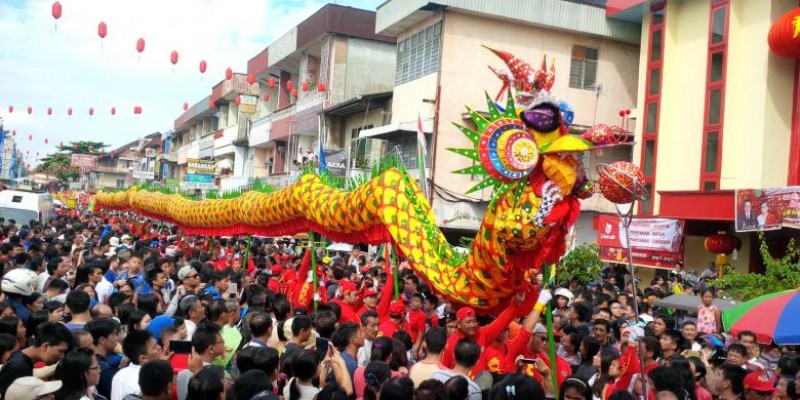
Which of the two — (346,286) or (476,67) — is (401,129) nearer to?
(476,67)

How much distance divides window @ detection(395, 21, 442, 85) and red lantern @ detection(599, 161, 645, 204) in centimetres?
1402

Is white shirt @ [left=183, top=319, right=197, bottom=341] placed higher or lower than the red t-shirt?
higher

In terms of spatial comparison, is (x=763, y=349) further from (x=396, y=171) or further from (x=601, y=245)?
(x=601, y=245)

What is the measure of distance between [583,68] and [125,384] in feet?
59.1

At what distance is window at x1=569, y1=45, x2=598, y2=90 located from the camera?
806 inches

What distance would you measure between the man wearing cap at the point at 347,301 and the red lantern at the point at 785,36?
33.2 ft

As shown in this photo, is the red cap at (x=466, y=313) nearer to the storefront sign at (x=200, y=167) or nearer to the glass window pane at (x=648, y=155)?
the glass window pane at (x=648, y=155)

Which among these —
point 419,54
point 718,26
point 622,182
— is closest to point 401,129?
point 419,54

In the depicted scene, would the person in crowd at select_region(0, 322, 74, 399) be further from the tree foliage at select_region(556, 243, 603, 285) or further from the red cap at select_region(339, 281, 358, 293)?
the tree foliage at select_region(556, 243, 603, 285)

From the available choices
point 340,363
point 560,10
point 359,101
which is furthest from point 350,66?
point 340,363

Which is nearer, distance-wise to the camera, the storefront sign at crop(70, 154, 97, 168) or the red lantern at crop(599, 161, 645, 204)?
the red lantern at crop(599, 161, 645, 204)

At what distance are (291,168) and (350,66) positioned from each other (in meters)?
5.02

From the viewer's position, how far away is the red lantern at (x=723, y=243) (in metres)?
15.4

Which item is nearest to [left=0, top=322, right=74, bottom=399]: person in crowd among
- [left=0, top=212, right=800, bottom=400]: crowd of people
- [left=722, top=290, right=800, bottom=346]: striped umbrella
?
[left=0, top=212, right=800, bottom=400]: crowd of people
